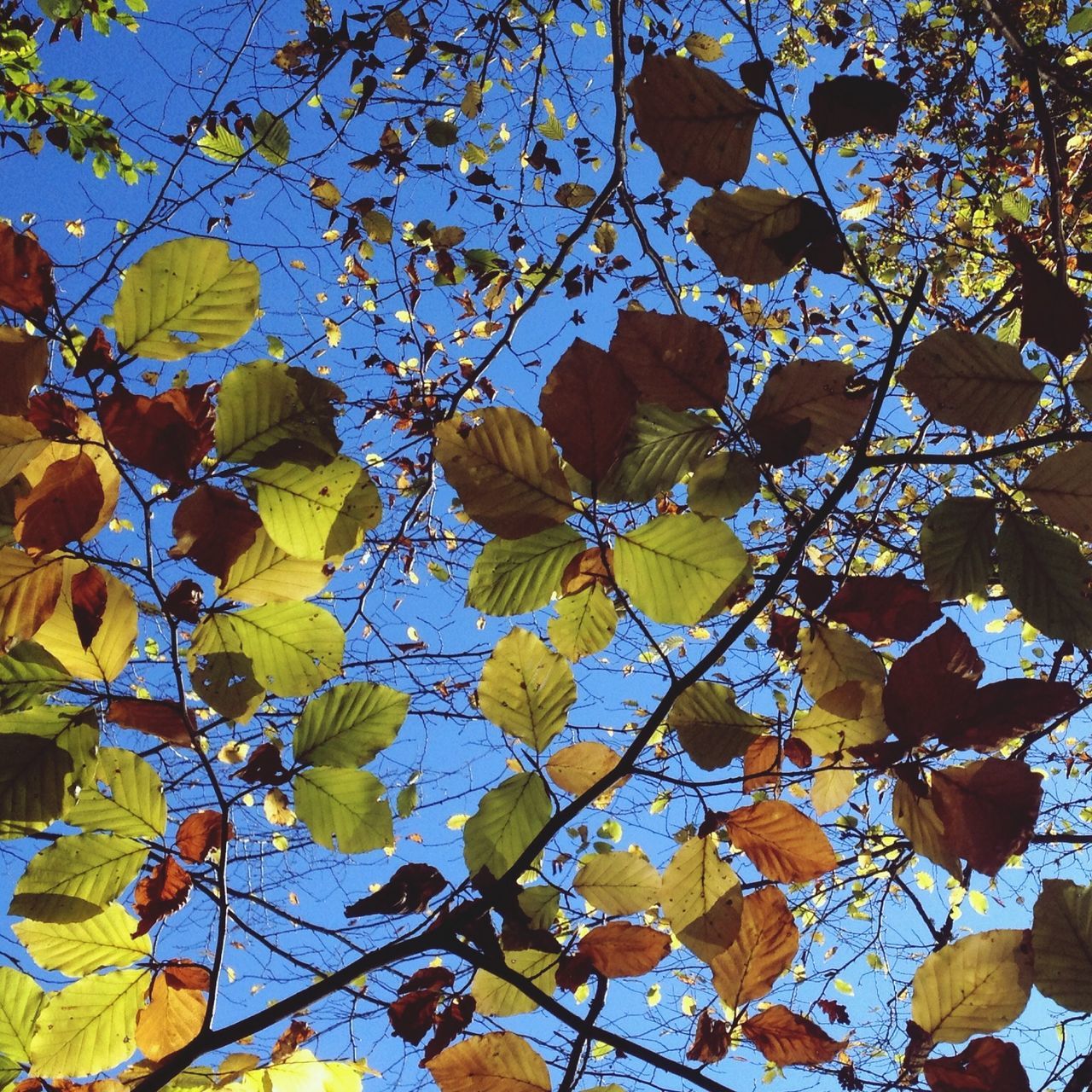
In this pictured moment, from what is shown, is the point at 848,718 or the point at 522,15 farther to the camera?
the point at 522,15

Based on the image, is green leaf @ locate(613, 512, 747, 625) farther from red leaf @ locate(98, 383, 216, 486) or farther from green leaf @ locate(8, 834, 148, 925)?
green leaf @ locate(8, 834, 148, 925)

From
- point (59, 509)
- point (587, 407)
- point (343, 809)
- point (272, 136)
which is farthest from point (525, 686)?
point (272, 136)

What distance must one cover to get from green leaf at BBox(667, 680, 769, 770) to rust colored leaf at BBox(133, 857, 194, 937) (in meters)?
0.49

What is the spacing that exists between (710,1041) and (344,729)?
17.8 inches

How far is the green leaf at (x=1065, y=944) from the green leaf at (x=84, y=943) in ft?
2.63

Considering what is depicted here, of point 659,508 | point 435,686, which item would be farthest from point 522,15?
point 435,686

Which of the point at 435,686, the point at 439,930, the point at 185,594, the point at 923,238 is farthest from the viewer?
the point at 923,238

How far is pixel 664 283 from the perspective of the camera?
1.56 metres

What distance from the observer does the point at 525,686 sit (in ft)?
2.43

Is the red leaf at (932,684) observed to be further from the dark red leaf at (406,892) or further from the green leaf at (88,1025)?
the green leaf at (88,1025)

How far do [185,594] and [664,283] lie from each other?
119 cm

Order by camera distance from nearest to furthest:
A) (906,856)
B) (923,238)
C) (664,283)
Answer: (664,283) → (906,856) → (923,238)

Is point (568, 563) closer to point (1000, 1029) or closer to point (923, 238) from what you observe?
point (1000, 1029)

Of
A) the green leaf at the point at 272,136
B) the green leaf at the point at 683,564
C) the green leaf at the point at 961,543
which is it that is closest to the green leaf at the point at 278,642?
the green leaf at the point at 683,564
